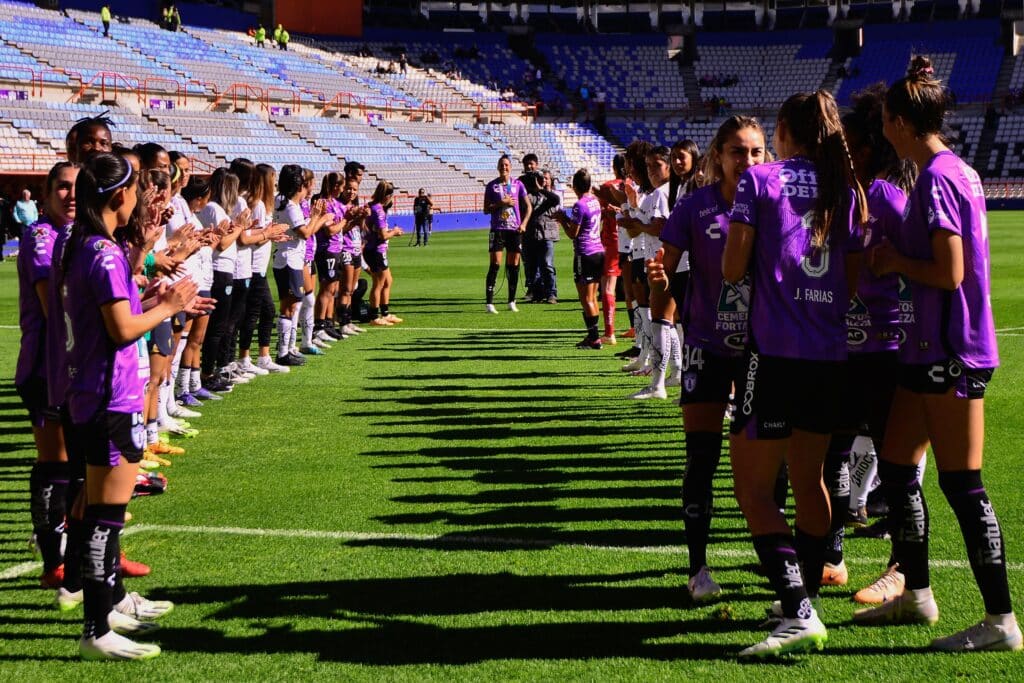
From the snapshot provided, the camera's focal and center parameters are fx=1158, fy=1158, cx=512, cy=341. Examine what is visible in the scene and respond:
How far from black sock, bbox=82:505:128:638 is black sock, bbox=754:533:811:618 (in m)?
2.66

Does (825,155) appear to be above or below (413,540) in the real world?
above

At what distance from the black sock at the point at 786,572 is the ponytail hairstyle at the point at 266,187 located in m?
8.07

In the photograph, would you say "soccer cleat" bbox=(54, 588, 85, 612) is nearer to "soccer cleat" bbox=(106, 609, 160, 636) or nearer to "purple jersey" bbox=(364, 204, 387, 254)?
"soccer cleat" bbox=(106, 609, 160, 636)

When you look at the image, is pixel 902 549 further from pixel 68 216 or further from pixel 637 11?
pixel 637 11

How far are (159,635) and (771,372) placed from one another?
2854mm

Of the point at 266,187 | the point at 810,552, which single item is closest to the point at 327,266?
the point at 266,187

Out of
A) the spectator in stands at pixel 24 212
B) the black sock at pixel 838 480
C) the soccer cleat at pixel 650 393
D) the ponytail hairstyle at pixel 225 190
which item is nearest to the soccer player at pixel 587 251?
the soccer cleat at pixel 650 393

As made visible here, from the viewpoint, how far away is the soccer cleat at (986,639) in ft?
15.2

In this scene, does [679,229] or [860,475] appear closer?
[679,229]

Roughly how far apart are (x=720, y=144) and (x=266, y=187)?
7125 mm

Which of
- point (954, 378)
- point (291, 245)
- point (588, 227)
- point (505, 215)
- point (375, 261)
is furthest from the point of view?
point (505, 215)

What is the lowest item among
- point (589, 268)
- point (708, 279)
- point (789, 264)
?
point (589, 268)

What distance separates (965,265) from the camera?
4.61 m

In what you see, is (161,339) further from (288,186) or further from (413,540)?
(288,186)
